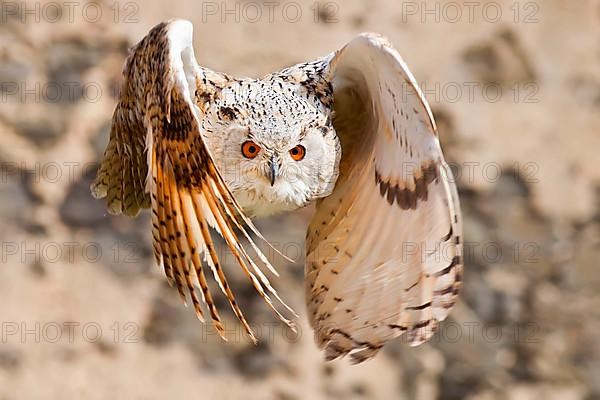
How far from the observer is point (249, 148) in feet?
10.1

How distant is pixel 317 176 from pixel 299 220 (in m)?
2.91

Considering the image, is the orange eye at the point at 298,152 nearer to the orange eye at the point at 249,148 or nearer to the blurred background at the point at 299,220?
the orange eye at the point at 249,148

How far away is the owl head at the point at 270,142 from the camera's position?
10.1 ft

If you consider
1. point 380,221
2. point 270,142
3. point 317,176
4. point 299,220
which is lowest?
point 299,220

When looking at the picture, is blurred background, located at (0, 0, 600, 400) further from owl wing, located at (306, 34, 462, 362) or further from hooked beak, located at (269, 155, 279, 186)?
hooked beak, located at (269, 155, 279, 186)

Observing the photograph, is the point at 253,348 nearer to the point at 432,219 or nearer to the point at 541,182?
the point at 541,182

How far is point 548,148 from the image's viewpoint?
250 inches

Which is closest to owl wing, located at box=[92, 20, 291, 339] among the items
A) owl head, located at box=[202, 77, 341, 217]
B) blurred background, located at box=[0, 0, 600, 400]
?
owl head, located at box=[202, 77, 341, 217]

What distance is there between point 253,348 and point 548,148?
178cm

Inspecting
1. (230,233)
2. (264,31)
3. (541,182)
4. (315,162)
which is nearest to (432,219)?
(315,162)

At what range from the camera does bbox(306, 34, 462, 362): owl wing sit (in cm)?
299

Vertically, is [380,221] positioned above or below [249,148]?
below

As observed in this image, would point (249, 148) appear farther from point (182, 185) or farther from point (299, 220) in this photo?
point (299, 220)

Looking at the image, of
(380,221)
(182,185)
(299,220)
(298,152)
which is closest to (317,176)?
(298,152)
